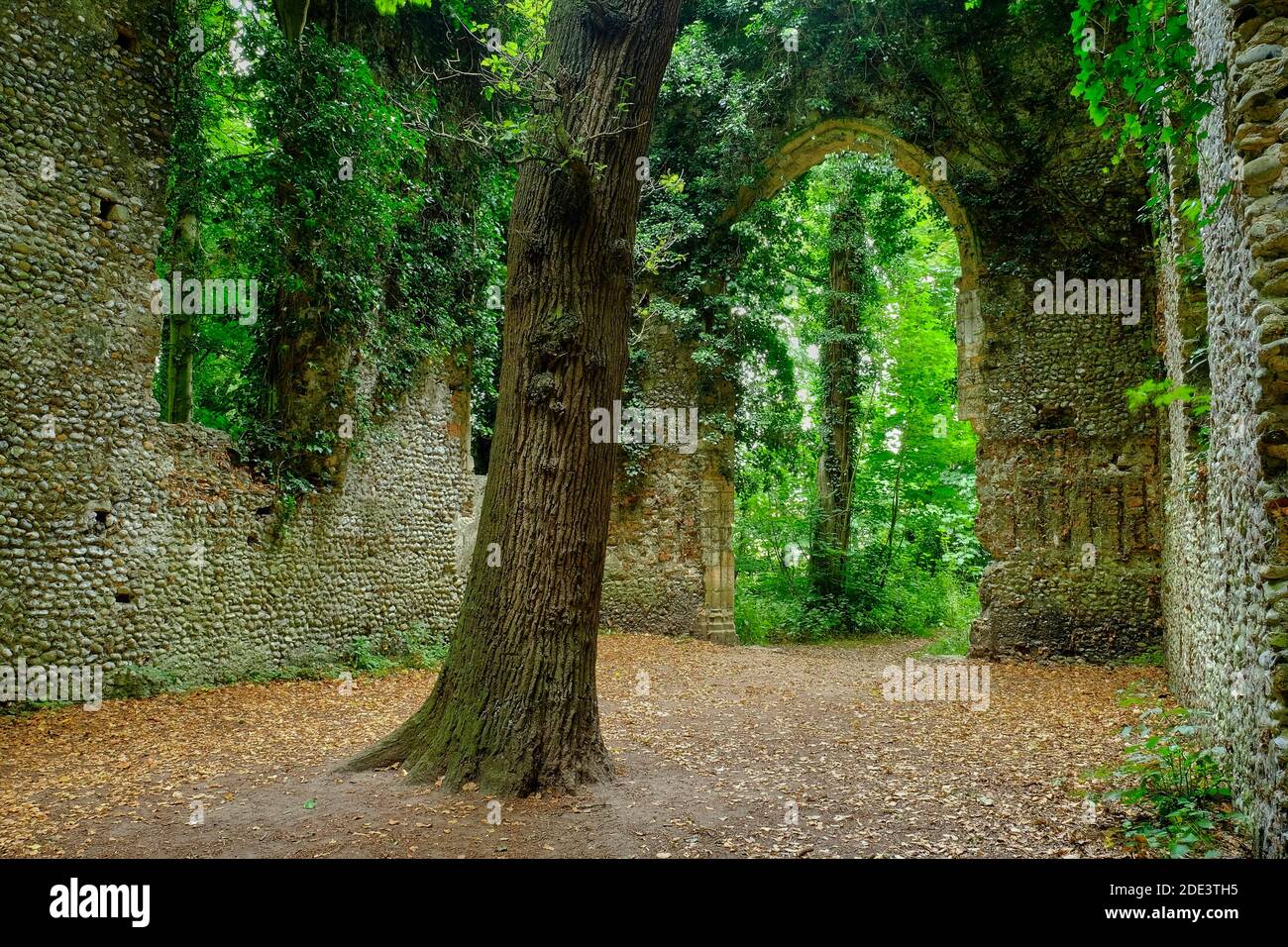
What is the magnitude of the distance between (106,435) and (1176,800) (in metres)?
8.55

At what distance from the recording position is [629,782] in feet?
15.4

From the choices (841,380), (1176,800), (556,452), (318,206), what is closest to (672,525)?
(841,380)

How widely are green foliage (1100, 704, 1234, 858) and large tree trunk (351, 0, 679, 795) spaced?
111 inches

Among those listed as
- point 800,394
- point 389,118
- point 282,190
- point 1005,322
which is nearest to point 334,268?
point 282,190

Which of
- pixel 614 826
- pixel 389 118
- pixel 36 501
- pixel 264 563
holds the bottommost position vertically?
pixel 614 826

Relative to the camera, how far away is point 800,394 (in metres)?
17.7

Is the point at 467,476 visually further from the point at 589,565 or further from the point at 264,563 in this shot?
the point at 589,565

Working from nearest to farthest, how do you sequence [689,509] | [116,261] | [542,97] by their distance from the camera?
1. [542,97]
2. [116,261]
3. [689,509]

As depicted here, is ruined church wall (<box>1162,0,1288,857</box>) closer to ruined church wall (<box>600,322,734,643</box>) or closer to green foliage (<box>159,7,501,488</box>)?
green foliage (<box>159,7,501,488</box>)

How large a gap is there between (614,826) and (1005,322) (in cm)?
920

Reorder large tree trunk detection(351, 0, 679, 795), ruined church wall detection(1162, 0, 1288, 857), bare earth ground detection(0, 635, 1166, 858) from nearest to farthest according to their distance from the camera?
ruined church wall detection(1162, 0, 1288, 857), bare earth ground detection(0, 635, 1166, 858), large tree trunk detection(351, 0, 679, 795)

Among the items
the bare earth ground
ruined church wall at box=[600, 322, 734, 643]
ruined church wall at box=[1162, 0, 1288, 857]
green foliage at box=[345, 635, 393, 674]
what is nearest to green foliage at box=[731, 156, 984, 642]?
ruined church wall at box=[600, 322, 734, 643]

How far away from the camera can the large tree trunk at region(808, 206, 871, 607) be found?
1423cm

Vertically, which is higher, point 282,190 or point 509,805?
point 282,190
